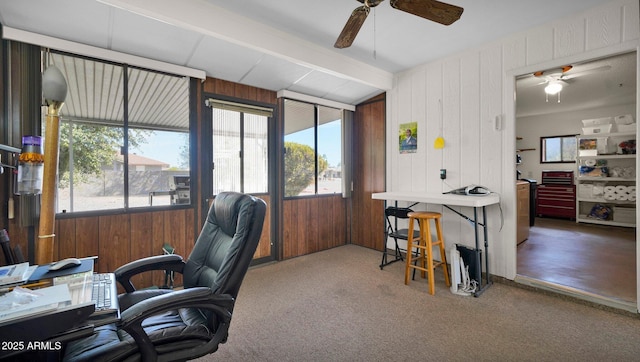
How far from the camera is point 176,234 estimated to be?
10.2 feet

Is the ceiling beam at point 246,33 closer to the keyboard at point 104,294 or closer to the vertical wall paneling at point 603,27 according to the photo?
the keyboard at point 104,294

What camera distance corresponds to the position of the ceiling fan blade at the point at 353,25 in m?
1.96

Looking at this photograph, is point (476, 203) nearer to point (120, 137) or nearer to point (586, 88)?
point (120, 137)

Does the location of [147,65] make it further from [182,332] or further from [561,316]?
[561,316]

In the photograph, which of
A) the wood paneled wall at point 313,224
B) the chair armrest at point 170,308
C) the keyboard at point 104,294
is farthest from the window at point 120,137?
the chair armrest at point 170,308

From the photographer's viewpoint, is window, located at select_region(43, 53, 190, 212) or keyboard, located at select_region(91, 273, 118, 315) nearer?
keyboard, located at select_region(91, 273, 118, 315)

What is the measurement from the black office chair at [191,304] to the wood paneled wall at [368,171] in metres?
3.02

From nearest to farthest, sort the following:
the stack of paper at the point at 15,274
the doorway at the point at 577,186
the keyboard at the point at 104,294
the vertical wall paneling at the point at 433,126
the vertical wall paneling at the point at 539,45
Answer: the keyboard at the point at 104,294 < the stack of paper at the point at 15,274 < the vertical wall paneling at the point at 539,45 < the doorway at the point at 577,186 < the vertical wall paneling at the point at 433,126

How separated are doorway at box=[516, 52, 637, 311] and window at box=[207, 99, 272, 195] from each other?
3.13 metres

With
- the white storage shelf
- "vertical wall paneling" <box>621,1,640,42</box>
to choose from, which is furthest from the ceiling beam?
the white storage shelf

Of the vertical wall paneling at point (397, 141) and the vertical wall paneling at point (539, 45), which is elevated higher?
the vertical wall paneling at point (539, 45)

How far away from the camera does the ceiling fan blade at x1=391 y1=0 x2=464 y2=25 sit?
1.86 metres

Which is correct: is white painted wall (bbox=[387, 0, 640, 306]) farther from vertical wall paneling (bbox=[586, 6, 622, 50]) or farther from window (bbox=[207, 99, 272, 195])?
window (bbox=[207, 99, 272, 195])

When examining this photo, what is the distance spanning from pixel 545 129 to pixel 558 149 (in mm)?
578
